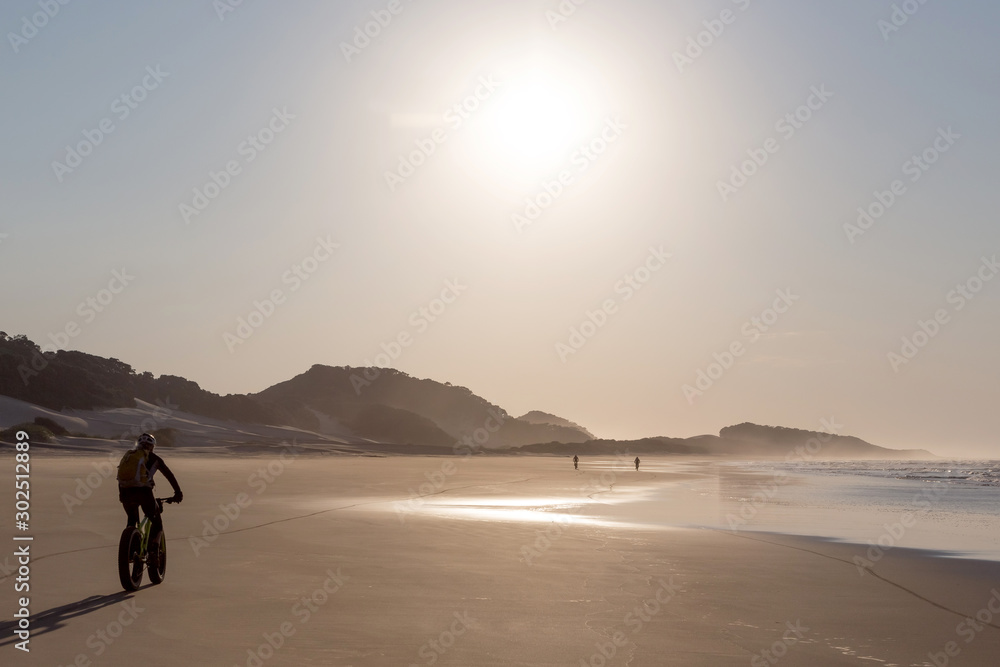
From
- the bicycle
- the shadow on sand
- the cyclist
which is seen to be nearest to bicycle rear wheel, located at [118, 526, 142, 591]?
the bicycle

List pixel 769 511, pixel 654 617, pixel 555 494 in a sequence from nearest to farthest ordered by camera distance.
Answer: pixel 654 617, pixel 769 511, pixel 555 494

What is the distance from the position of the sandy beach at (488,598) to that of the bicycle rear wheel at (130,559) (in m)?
0.26

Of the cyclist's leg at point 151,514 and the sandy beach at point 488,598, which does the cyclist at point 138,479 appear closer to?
the cyclist's leg at point 151,514

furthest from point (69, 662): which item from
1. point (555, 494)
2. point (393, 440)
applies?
point (393, 440)

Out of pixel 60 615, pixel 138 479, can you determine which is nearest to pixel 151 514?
pixel 138 479

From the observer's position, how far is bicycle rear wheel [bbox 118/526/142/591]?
1157 cm

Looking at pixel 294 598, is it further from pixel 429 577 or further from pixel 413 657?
pixel 413 657

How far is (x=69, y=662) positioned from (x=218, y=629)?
1.77 metres

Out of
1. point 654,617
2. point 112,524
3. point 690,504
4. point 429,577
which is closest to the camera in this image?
point 654,617

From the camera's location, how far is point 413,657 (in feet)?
28.2

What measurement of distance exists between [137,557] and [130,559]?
189mm

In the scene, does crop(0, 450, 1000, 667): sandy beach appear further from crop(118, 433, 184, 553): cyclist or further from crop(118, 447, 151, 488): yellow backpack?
crop(118, 447, 151, 488): yellow backpack

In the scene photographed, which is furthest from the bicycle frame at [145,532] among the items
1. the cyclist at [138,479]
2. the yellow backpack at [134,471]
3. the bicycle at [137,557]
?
the yellow backpack at [134,471]

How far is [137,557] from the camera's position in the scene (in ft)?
39.3
